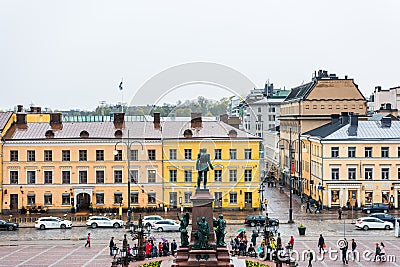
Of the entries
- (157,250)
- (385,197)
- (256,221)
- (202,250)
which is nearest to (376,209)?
(385,197)

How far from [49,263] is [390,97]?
9182cm

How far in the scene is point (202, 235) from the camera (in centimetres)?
3438

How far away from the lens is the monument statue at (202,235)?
112 feet

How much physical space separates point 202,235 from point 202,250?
793 mm

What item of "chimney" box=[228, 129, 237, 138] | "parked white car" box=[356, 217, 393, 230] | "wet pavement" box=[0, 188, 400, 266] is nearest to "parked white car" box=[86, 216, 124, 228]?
"wet pavement" box=[0, 188, 400, 266]

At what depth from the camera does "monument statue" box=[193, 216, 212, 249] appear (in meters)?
34.2

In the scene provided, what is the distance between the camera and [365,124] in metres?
71.8

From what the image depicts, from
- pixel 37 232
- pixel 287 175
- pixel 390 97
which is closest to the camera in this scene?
pixel 37 232

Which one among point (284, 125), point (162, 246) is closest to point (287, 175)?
point (284, 125)

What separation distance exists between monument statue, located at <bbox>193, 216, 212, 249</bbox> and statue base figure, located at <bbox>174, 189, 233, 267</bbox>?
51 millimetres

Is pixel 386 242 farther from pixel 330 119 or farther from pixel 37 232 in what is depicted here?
pixel 330 119

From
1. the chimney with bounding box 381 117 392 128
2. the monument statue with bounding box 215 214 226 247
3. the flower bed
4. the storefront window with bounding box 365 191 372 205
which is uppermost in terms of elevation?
the chimney with bounding box 381 117 392 128

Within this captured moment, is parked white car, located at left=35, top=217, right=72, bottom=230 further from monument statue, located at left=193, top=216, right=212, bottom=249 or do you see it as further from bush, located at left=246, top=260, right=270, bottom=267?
monument statue, located at left=193, top=216, right=212, bottom=249

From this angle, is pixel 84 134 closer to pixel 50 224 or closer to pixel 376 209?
pixel 50 224
